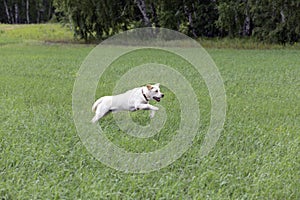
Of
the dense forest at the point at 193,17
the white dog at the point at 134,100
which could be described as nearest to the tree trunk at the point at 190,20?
the dense forest at the point at 193,17

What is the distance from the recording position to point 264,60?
15984mm

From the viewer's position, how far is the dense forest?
22281 mm

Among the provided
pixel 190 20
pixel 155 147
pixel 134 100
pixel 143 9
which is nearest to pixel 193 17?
pixel 190 20

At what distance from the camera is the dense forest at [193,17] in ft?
73.1

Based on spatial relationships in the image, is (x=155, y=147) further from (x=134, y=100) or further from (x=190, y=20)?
(x=190, y=20)

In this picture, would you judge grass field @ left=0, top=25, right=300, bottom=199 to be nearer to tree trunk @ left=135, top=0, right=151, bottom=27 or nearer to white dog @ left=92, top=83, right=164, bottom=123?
white dog @ left=92, top=83, right=164, bottom=123

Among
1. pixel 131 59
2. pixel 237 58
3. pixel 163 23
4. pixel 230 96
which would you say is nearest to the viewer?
pixel 230 96

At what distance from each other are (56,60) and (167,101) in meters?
8.40

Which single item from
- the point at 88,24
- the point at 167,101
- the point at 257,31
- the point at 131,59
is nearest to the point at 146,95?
the point at 167,101

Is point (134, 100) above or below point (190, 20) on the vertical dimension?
above

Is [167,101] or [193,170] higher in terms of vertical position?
[193,170]

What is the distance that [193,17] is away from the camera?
25797 millimetres

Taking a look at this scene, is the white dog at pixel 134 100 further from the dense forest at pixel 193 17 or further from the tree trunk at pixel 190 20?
the tree trunk at pixel 190 20

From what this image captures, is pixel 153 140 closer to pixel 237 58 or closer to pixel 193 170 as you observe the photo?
pixel 193 170
